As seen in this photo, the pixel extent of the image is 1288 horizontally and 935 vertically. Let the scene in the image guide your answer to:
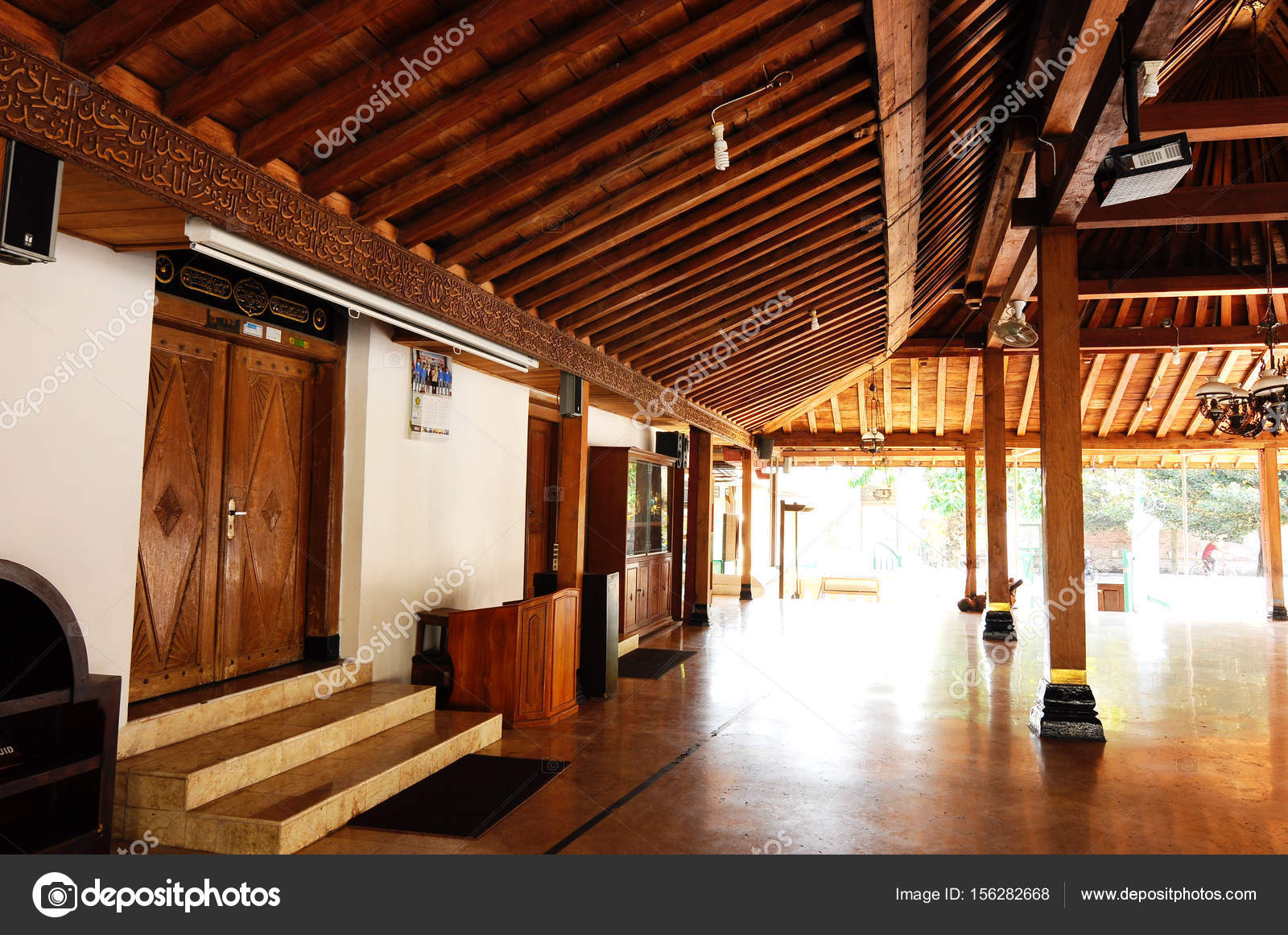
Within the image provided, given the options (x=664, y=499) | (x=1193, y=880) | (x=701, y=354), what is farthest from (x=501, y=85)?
(x=664, y=499)

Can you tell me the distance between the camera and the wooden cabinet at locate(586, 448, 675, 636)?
28.2 feet

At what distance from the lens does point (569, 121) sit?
3.47m

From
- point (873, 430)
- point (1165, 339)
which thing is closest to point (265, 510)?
point (873, 430)

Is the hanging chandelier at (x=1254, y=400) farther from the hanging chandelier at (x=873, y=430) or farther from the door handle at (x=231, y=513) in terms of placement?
the door handle at (x=231, y=513)

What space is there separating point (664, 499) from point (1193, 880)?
7.62m

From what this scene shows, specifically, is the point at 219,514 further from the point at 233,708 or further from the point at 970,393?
the point at 970,393

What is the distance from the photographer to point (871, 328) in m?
9.34

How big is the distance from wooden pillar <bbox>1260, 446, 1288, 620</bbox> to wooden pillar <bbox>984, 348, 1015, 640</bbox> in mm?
5850

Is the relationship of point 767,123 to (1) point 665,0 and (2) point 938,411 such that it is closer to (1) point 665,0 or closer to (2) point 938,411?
(1) point 665,0

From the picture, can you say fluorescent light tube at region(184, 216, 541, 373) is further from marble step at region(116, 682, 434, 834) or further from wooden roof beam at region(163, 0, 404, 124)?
marble step at region(116, 682, 434, 834)

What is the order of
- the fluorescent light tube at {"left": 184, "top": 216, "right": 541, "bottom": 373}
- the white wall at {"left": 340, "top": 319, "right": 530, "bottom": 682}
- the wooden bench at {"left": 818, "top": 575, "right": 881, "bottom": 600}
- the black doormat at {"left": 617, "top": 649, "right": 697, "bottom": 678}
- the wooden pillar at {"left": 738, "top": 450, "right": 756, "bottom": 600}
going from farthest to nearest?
the wooden bench at {"left": 818, "top": 575, "right": 881, "bottom": 600} < the wooden pillar at {"left": 738, "top": 450, "right": 756, "bottom": 600} < the black doormat at {"left": 617, "top": 649, "right": 697, "bottom": 678} < the white wall at {"left": 340, "top": 319, "right": 530, "bottom": 682} < the fluorescent light tube at {"left": 184, "top": 216, "right": 541, "bottom": 373}

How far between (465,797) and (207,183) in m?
2.93

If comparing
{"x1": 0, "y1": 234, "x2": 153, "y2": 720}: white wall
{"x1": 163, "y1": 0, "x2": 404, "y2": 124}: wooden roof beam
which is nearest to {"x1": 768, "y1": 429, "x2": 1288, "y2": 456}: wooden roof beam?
{"x1": 0, "y1": 234, "x2": 153, "y2": 720}: white wall

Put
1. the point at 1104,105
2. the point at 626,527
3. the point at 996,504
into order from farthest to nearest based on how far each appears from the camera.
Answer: the point at 996,504
the point at 626,527
the point at 1104,105
